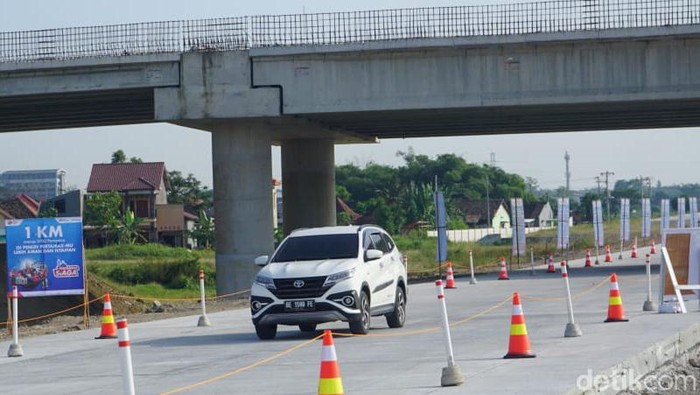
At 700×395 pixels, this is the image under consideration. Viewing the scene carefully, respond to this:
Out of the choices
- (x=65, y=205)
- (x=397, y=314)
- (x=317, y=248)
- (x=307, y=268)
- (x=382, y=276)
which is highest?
(x=65, y=205)

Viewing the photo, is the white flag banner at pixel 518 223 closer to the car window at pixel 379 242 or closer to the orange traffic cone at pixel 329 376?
the car window at pixel 379 242

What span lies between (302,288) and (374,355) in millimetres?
3168

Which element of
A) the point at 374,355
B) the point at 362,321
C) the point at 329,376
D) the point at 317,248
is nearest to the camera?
the point at 329,376

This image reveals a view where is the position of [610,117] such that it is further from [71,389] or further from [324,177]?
[71,389]

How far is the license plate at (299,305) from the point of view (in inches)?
832

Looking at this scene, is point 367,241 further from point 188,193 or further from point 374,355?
point 188,193

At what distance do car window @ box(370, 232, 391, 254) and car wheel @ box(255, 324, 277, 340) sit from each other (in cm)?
268

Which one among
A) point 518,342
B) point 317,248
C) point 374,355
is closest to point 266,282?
point 317,248

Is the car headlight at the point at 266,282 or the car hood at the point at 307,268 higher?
the car hood at the point at 307,268

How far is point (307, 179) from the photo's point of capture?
53.2 metres

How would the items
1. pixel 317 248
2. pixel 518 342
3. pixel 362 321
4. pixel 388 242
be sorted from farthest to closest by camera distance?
pixel 388 242, pixel 317 248, pixel 362 321, pixel 518 342

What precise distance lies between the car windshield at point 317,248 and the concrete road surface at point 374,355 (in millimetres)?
1416

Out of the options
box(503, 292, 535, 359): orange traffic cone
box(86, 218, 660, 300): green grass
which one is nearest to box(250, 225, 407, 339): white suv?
box(503, 292, 535, 359): orange traffic cone

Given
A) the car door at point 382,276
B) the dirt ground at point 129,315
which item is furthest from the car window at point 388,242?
the dirt ground at point 129,315
